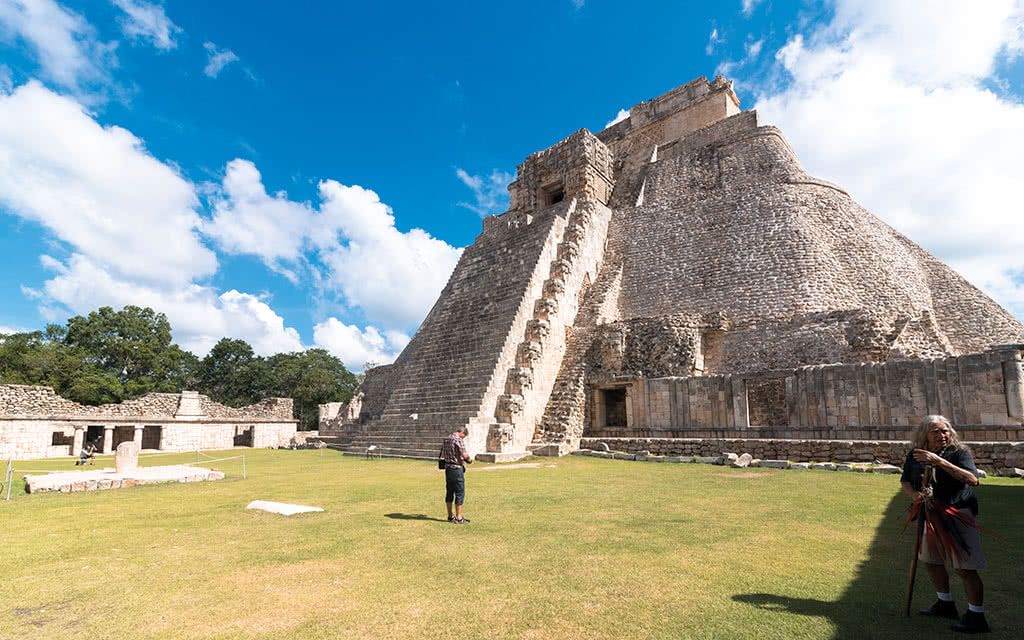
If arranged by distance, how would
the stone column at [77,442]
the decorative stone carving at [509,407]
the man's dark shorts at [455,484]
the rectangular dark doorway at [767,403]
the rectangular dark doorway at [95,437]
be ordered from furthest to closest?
the rectangular dark doorway at [95,437], the stone column at [77,442], the rectangular dark doorway at [767,403], the decorative stone carving at [509,407], the man's dark shorts at [455,484]

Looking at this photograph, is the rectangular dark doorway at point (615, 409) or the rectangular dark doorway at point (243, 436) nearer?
the rectangular dark doorway at point (615, 409)

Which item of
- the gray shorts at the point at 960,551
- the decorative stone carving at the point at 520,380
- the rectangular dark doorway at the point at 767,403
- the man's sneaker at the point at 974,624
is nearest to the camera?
the man's sneaker at the point at 974,624

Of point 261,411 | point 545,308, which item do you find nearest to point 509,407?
point 545,308

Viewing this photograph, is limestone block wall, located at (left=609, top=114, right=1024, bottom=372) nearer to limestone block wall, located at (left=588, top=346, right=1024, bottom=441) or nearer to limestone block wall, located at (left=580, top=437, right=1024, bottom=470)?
limestone block wall, located at (left=588, top=346, right=1024, bottom=441)

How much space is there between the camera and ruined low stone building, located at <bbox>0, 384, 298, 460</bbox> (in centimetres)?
1958

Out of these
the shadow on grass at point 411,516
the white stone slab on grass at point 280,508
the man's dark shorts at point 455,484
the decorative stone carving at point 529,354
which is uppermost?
the decorative stone carving at point 529,354

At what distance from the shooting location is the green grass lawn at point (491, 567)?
124 inches

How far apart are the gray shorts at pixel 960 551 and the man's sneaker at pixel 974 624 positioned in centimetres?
24

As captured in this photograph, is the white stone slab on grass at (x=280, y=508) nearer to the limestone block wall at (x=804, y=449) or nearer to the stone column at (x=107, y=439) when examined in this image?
the limestone block wall at (x=804, y=449)

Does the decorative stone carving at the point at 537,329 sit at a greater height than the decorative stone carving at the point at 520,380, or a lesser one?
greater

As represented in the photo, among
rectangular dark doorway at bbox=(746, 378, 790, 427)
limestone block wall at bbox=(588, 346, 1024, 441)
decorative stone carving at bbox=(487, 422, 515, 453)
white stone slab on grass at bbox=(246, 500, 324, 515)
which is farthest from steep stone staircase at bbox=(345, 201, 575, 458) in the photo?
white stone slab on grass at bbox=(246, 500, 324, 515)

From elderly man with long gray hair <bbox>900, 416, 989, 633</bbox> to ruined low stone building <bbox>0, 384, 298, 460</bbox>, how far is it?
82.3 ft

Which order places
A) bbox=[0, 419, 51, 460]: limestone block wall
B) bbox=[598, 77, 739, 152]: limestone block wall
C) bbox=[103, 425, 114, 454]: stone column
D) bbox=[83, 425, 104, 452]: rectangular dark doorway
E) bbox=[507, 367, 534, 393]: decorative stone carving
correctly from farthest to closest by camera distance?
bbox=[598, 77, 739, 152]: limestone block wall < bbox=[83, 425, 104, 452]: rectangular dark doorway < bbox=[103, 425, 114, 454]: stone column < bbox=[0, 419, 51, 460]: limestone block wall < bbox=[507, 367, 534, 393]: decorative stone carving

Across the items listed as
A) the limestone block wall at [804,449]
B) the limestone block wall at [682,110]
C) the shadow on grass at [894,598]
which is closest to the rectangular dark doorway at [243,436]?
the limestone block wall at [804,449]
